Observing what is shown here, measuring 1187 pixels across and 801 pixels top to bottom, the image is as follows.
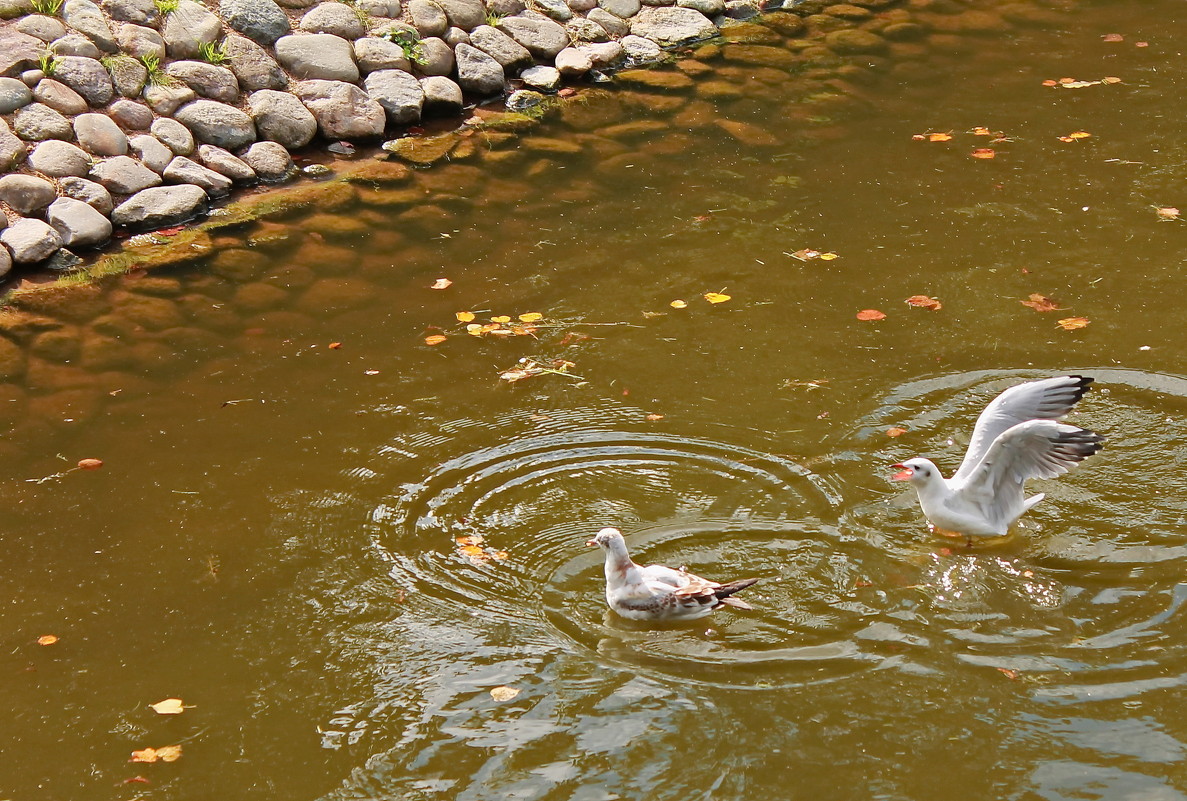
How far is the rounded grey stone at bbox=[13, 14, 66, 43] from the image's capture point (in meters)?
8.48

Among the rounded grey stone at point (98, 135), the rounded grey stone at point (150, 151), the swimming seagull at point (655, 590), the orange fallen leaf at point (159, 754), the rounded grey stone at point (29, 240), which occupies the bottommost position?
the orange fallen leaf at point (159, 754)

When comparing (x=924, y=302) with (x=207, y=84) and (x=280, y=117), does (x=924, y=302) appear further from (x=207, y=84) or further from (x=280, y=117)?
(x=207, y=84)

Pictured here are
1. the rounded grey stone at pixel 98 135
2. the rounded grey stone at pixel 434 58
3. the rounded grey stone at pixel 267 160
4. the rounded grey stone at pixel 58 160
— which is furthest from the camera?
the rounded grey stone at pixel 434 58

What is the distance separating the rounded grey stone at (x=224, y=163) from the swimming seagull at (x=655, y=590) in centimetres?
520

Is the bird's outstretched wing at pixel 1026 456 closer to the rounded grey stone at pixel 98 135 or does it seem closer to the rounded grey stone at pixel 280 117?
the rounded grey stone at pixel 280 117

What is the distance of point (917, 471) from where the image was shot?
489cm

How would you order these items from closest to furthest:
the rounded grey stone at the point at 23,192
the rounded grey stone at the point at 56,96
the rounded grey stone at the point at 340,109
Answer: the rounded grey stone at the point at 23,192 < the rounded grey stone at the point at 56,96 < the rounded grey stone at the point at 340,109

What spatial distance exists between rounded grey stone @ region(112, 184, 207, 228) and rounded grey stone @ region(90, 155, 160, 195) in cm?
7

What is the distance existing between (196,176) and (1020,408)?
5.88 metres

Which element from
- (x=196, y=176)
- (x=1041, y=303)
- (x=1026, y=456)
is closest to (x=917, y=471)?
(x=1026, y=456)

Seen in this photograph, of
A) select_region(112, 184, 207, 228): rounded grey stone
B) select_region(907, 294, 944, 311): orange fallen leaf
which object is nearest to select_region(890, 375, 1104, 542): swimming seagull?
select_region(907, 294, 944, 311): orange fallen leaf

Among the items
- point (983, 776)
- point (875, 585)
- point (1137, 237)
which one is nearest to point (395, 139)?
point (1137, 237)

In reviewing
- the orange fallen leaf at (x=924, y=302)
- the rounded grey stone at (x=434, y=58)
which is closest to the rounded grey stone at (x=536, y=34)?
the rounded grey stone at (x=434, y=58)

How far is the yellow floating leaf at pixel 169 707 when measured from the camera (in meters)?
4.21
